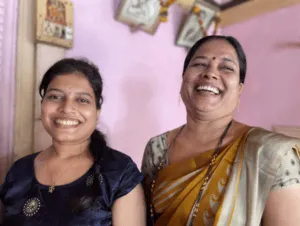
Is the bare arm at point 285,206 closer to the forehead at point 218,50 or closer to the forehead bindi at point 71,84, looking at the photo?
the forehead at point 218,50

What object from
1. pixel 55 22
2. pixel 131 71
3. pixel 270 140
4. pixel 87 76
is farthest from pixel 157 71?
pixel 270 140

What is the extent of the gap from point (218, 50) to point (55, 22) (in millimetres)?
816

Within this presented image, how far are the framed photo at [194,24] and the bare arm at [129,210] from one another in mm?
1292

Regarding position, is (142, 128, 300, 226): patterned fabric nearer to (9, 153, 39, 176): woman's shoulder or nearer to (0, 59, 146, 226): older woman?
(0, 59, 146, 226): older woman

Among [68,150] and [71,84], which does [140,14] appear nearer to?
[71,84]

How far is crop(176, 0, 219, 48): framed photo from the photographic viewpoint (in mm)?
1887

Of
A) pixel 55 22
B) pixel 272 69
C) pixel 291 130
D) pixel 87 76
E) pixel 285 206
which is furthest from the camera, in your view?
pixel 272 69

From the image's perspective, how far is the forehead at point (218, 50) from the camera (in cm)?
104

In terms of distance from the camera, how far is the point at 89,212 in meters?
0.88

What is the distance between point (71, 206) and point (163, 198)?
337 millimetres

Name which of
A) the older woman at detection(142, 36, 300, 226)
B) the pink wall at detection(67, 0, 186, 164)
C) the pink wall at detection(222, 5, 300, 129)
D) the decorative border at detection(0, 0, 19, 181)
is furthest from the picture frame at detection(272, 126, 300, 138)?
the decorative border at detection(0, 0, 19, 181)

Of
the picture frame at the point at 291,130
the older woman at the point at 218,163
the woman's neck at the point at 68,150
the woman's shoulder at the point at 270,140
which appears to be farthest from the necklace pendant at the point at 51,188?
the picture frame at the point at 291,130

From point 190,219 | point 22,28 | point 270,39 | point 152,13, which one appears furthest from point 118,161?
point 270,39

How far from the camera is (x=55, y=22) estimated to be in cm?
132
